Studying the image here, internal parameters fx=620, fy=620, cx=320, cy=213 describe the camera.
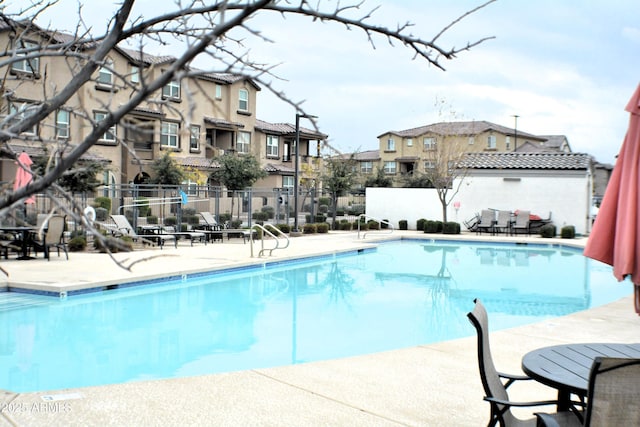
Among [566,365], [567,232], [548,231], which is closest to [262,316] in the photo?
[566,365]

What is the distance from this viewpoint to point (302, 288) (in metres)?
12.5

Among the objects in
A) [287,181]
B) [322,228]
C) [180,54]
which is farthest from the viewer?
[287,181]

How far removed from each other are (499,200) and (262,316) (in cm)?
1751

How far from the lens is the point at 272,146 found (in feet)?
141

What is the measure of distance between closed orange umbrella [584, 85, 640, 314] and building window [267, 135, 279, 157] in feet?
131

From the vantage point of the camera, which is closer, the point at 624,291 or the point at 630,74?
the point at 630,74

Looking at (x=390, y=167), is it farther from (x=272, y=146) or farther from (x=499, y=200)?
(x=499, y=200)

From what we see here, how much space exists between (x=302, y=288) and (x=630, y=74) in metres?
6.95

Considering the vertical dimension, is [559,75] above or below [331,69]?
above

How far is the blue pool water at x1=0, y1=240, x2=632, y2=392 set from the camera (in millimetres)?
7098

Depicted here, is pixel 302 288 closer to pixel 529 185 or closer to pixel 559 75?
pixel 559 75

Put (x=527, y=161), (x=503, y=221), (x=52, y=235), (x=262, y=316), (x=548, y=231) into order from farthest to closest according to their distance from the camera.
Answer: (x=527, y=161) < (x=503, y=221) < (x=548, y=231) < (x=52, y=235) < (x=262, y=316)

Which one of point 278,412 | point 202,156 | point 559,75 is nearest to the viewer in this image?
point 278,412

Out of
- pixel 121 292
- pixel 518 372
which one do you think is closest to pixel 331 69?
pixel 518 372
